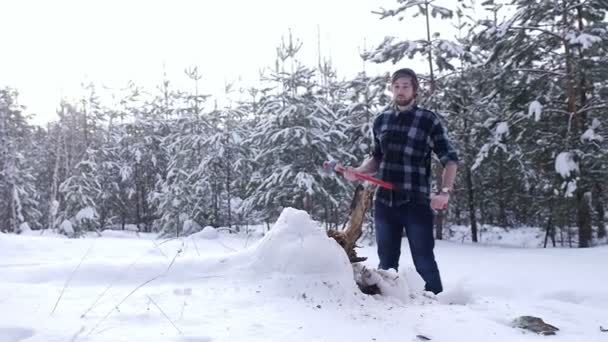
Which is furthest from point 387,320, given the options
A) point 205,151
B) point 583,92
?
point 205,151

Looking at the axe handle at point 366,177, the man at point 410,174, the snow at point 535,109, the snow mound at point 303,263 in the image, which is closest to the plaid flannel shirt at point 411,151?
the man at point 410,174

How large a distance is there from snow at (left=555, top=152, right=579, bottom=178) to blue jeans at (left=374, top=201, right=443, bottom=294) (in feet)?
23.5

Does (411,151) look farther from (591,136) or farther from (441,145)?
(591,136)

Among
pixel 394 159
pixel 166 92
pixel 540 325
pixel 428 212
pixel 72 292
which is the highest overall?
pixel 166 92

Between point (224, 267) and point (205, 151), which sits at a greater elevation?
point (205, 151)

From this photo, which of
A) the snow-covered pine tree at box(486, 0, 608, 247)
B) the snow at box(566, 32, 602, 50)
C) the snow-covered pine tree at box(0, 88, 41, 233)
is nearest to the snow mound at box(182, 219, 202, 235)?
the snow-covered pine tree at box(0, 88, 41, 233)

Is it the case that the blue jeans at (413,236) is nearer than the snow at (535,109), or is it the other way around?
the blue jeans at (413,236)

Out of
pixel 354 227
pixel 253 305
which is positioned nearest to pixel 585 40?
pixel 354 227

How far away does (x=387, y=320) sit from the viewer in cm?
227

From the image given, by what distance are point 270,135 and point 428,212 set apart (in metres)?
12.0

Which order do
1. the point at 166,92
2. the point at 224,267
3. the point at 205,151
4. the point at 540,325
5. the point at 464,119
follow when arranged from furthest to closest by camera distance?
the point at 166,92 → the point at 205,151 → the point at 464,119 → the point at 224,267 → the point at 540,325

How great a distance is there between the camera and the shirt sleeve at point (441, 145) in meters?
3.56

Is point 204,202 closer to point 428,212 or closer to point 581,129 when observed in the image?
point 581,129

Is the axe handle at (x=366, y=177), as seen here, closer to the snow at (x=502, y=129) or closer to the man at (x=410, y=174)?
the man at (x=410, y=174)
